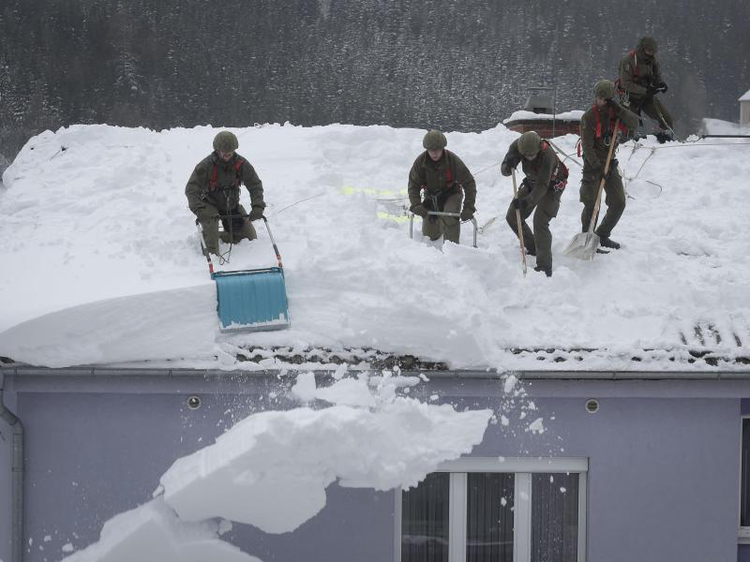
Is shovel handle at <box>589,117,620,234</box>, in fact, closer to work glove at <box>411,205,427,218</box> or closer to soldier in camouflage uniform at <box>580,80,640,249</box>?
soldier in camouflage uniform at <box>580,80,640,249</box>

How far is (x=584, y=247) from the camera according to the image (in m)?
9.35

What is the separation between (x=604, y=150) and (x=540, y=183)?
0.96 metres

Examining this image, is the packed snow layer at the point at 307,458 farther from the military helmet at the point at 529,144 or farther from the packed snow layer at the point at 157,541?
the military helmet at the point at 529,144

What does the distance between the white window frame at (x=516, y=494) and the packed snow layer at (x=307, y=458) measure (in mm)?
386

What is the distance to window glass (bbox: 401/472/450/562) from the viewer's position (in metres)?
8.15

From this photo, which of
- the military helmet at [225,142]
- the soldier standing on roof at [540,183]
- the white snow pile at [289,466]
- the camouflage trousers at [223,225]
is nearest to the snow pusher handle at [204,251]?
the camouflage trousers at [223,225]

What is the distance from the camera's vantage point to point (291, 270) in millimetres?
8469

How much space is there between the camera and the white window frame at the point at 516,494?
8.06 m

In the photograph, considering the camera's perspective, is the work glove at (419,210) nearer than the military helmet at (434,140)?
No

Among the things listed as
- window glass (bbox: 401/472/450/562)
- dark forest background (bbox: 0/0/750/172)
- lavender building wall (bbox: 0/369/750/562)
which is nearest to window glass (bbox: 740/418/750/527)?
lavender building wall (bbox: 0/369/750/562)

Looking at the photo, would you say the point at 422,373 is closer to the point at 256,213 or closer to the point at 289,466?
the point at 289,466

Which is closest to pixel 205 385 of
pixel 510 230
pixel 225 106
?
pixel 510 230

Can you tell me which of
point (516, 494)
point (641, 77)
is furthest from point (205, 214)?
point (641, 77)

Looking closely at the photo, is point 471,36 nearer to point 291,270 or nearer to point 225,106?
point 225,106
